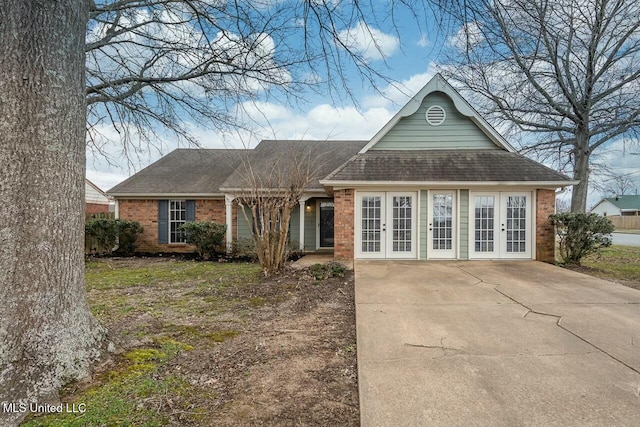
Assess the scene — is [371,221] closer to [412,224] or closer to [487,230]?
[412,224]

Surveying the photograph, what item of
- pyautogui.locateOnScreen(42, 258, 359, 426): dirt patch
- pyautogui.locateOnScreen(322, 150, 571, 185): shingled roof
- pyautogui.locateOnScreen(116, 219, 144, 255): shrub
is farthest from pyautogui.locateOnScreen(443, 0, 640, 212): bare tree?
pyautogui.locateOnScreen(116, 219, 144, 255): shrub

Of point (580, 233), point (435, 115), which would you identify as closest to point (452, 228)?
point (580, 233)

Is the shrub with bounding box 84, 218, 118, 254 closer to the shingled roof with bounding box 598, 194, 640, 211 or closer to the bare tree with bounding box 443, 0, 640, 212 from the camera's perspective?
the bare tree with bounding box 443, 0, 640, 212

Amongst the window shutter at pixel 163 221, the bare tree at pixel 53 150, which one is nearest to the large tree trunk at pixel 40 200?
the bare tree at pixel 53 150

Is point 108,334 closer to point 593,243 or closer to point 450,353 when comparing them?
point 450,353

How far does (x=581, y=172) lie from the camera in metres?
15.1

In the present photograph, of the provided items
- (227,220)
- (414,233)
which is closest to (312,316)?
(414,233)

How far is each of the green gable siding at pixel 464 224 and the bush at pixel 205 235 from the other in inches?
323

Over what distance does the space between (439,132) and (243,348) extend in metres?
9.54

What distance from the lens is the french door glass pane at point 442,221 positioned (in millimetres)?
9992

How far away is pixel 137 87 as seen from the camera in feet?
22.9

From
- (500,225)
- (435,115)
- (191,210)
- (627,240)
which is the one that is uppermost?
(435,115)

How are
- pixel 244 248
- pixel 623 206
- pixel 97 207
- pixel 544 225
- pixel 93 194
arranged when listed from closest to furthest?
pixel 544 225 → pixel 244 248 → pixel 97 207 → pixel 93 194 → pixel 623 206

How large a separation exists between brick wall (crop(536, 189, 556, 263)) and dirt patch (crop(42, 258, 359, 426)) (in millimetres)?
6761
